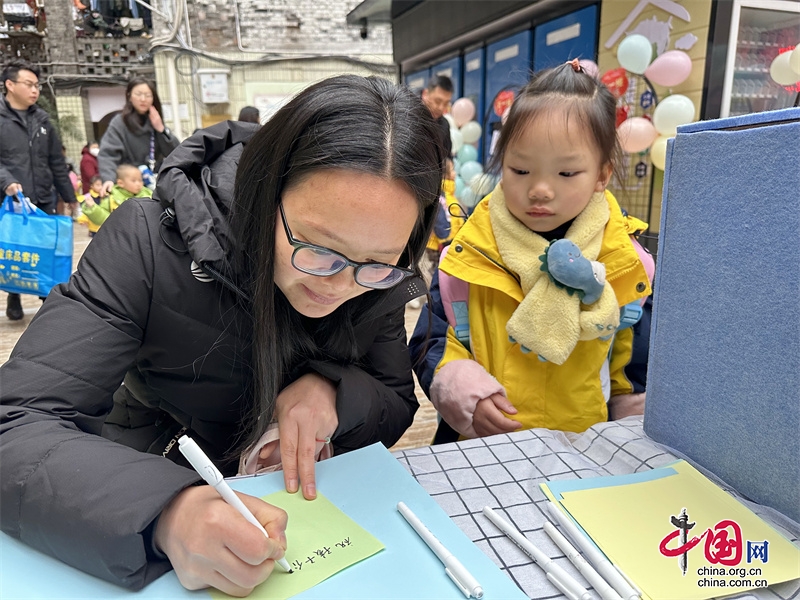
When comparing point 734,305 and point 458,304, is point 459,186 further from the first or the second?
point 734,305

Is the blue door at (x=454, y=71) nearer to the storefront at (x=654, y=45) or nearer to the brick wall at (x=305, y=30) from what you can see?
the storefront at (x=654, y=45)

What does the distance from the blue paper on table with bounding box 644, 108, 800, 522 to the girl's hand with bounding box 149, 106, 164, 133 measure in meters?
3.15

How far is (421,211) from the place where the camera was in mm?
794

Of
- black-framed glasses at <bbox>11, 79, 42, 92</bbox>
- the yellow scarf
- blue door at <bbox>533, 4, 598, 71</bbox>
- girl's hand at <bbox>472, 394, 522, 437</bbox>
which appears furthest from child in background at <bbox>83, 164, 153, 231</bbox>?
Answer: girl's hand at <bbox>472, 394, 522, 437</bbox>

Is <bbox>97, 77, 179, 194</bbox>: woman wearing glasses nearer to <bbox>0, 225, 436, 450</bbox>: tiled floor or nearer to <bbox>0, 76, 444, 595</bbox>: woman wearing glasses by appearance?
<bbox>0, 225, 436, 450</bbox>: tiled floor

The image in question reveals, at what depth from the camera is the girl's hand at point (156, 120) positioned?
317cm

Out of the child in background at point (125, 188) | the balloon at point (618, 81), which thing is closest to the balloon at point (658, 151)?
the balloon at point (618, 81)

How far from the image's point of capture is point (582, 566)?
0.54m

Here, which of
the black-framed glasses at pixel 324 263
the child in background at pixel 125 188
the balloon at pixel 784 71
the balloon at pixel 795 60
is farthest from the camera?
the child in background at pixel 125 188

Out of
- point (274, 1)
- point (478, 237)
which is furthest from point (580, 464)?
point (274, 1)

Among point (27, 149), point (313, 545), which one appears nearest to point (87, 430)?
point (313, 545)

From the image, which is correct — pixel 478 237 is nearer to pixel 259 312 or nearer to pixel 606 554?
pixel 259 312

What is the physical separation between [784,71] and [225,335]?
8.90ft

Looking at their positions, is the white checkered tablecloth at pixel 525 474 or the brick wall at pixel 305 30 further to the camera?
the brick wall at pixel 305 30
